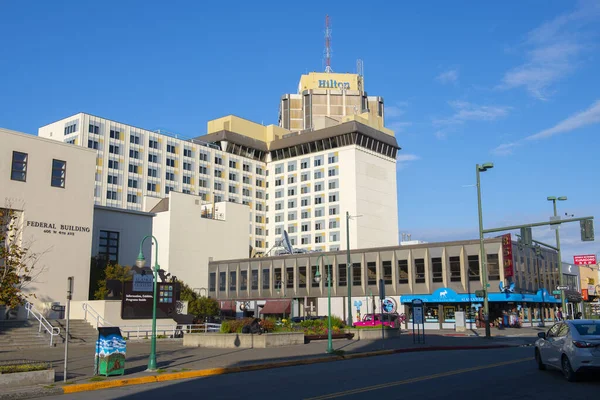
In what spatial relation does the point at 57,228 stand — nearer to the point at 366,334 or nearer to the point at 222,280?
the point at 366,334

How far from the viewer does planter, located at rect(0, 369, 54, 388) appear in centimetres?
1517

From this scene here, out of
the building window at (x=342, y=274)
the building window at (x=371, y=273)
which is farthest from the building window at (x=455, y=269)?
the building window at (x=342, y=274)

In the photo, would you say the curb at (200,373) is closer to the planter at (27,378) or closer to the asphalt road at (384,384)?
the asphalt road at (384,384)

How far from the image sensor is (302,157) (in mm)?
121312

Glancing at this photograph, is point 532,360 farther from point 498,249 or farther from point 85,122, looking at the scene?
point 85,122

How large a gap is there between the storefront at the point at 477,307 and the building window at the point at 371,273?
403 cm

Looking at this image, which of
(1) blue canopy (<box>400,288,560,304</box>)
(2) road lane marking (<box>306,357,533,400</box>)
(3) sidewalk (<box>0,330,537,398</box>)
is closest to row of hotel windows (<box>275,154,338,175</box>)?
(1) blue canopy (<box>400,288,560,304</box>)

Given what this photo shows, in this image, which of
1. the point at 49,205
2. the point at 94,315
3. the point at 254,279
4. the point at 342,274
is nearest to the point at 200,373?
the point at 94,315

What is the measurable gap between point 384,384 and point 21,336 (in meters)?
23.7

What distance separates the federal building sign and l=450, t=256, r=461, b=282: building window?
34.3 m

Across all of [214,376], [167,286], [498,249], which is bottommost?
[214,376]

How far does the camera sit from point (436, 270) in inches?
2366

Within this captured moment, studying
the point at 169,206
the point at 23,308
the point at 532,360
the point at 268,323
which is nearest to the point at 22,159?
the point at 23,308

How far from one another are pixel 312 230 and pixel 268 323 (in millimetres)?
85382
